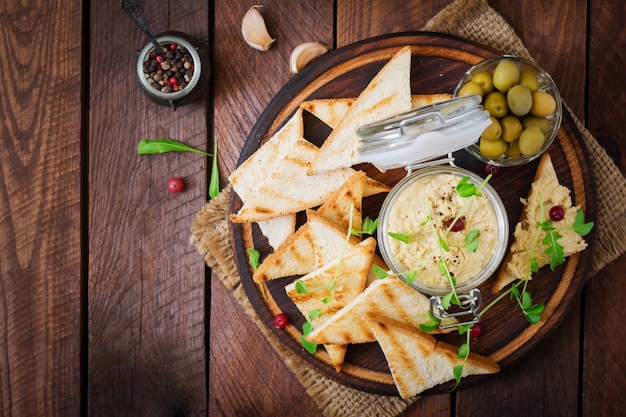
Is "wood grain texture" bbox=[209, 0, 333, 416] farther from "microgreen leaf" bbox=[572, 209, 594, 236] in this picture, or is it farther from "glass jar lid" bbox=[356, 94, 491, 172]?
"microgreen leaf" bbox=[572, 209, 594, 236]

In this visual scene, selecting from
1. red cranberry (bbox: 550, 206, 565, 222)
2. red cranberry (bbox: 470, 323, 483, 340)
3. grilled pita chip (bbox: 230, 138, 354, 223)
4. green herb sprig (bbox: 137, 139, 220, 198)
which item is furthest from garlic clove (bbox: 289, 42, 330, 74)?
red cranberry (bbox: 470, 323, 483, 340)

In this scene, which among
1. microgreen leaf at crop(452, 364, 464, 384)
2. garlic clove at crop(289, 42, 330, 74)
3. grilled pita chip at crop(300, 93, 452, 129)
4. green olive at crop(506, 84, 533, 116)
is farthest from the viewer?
garlic clove at crop(289, 42, 330, 74)

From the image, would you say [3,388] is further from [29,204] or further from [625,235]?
[625,235]

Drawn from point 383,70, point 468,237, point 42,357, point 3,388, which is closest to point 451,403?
point 468,237

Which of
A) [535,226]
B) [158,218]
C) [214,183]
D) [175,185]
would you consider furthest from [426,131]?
[158,218]

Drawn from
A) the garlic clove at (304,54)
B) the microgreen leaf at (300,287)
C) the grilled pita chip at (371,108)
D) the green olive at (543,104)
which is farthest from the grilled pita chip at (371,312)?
the garlic clove at (304,54)
